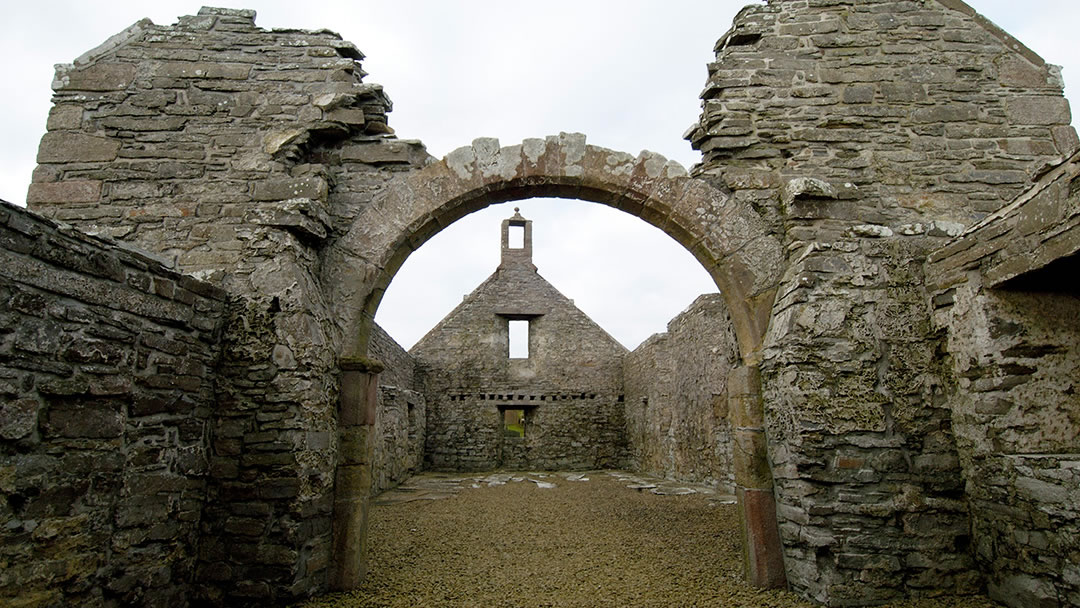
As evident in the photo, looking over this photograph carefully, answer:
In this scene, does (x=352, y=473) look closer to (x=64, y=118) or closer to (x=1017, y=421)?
(x=64, y=118)

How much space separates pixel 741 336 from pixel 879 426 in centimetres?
109

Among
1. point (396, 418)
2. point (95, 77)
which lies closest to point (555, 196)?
point (95, 77)

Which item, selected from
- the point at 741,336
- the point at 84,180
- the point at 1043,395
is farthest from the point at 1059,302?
the point at 84,180

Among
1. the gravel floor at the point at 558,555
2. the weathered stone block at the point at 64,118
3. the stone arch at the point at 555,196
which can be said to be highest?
the weathered stone block at the point at 64,118

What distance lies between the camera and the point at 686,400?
35.3 feet

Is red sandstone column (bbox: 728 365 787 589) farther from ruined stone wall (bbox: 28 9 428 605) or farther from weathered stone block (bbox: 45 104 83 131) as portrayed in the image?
weathered stone block (bbox: 45 104 83 131)

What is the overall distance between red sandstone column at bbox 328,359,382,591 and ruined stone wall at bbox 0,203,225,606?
0.83 meters

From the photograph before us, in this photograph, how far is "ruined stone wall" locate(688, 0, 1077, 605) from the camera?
353cm

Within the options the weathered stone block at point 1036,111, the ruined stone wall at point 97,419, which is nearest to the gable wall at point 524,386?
the ruined stone wall at point 97,419

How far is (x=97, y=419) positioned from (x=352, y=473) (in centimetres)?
156

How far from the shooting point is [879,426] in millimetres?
3633

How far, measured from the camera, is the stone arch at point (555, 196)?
3.98 meters

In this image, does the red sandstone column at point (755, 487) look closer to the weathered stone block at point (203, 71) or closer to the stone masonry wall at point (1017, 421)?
the stone masonry wall at point (1017, 421)

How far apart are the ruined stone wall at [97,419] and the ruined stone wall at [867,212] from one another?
375 cm
